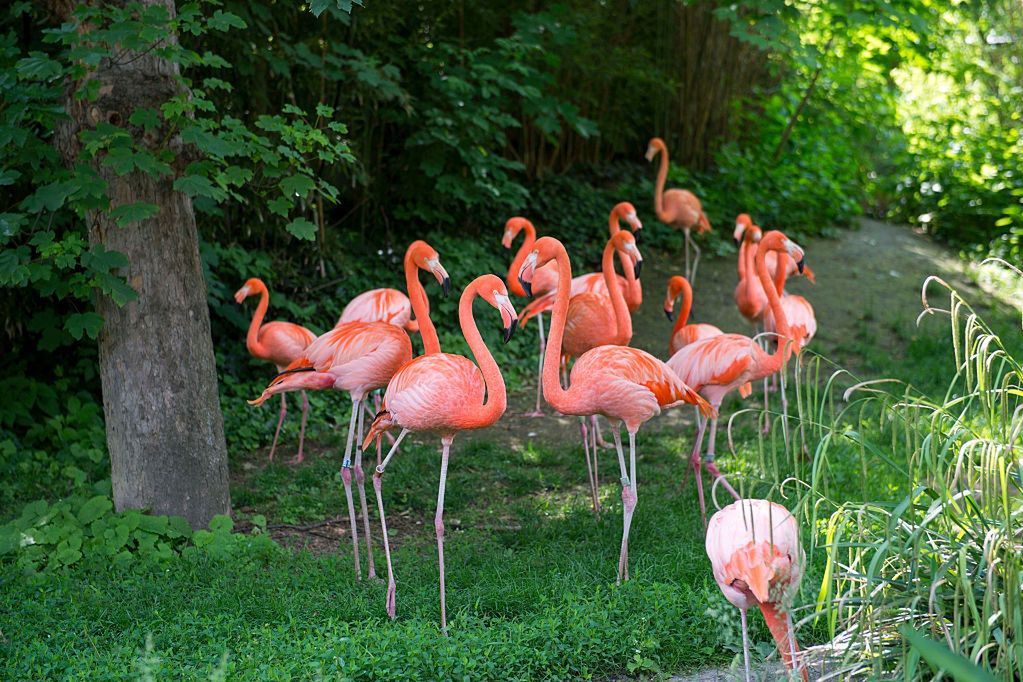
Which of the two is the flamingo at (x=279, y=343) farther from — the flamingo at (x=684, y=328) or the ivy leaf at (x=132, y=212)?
the flamingo at (x=684, y=328)

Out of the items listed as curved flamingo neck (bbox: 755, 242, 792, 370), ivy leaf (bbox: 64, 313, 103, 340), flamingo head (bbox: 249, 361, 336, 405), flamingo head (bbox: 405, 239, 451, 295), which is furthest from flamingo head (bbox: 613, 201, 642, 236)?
ivy leaf (bbox: 64, 313, 103, 340)

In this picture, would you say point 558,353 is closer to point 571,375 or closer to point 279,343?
point 571,375

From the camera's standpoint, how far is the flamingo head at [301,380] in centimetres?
483

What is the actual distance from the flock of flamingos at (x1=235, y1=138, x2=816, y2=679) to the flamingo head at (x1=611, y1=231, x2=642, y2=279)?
10mm

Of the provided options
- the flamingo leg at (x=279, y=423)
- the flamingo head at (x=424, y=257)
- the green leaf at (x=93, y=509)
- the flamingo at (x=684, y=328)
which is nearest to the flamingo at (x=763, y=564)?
the flamingo head at (x=424, y=257)

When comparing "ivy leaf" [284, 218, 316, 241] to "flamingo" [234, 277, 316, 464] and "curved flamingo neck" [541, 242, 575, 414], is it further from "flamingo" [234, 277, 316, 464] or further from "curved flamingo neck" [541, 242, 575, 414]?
"flamingo" [234, 277, 316, 464]

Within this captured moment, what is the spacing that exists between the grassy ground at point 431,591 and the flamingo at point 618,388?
0.41 m

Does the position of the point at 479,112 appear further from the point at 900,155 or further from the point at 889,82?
the point at 889,82

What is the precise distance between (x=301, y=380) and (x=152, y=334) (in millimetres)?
696

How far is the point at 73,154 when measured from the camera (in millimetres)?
4672

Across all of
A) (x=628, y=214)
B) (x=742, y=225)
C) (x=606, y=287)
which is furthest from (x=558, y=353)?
(x=742, y=225)

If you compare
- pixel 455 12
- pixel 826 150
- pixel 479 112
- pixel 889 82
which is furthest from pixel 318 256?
pixel 889 82

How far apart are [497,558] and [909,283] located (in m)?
6.79

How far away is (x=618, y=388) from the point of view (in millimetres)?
4352
